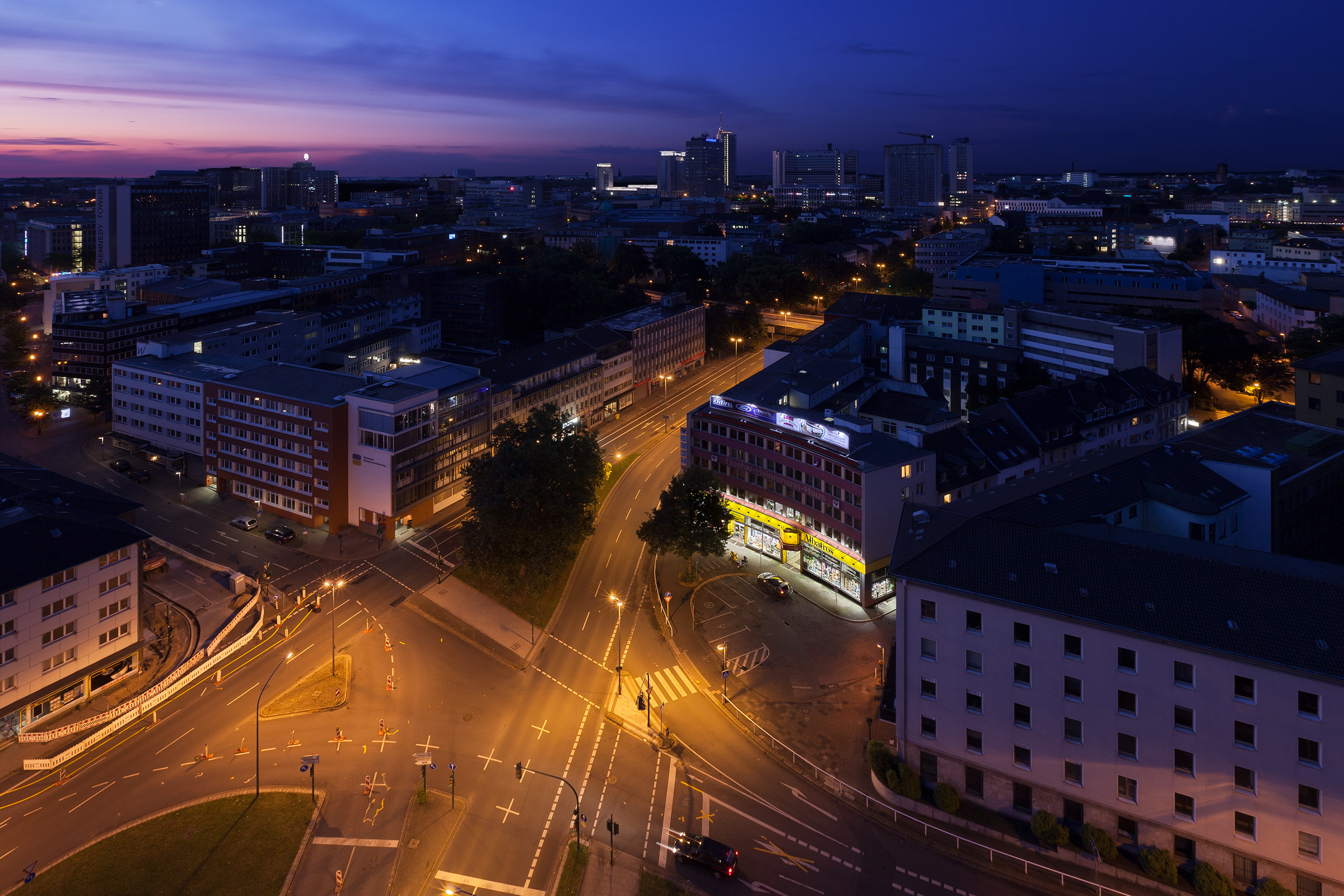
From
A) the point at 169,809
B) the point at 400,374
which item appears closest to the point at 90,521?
the point at 169,809

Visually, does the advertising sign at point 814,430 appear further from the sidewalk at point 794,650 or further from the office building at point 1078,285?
the office building at point 1078,285

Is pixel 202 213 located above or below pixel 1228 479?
above

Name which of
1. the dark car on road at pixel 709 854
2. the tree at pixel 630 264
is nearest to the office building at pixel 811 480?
the dark car on road at pixel 709 854

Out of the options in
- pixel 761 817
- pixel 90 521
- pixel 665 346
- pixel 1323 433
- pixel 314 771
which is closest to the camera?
pixel 761 817

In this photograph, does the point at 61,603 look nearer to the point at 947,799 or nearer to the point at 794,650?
the point at 794,650

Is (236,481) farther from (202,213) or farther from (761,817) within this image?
(202,213)

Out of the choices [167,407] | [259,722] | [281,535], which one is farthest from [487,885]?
[167,407]

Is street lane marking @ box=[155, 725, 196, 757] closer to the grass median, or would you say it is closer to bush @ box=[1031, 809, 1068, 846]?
the grass median
